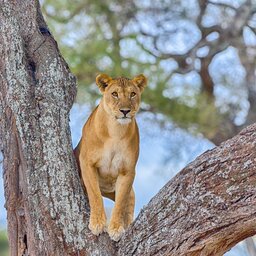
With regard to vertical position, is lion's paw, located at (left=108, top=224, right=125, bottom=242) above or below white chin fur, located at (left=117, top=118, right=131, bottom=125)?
below

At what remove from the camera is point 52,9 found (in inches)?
272

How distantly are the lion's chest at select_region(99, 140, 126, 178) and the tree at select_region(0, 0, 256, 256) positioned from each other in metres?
0.20

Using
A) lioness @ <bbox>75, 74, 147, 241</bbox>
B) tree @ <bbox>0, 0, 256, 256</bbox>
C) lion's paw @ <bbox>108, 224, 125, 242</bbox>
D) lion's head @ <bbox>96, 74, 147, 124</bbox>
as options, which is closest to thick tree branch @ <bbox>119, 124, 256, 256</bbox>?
tree @ <bbox>0, 0, 256, 256</bbox>

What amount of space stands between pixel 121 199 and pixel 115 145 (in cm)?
24

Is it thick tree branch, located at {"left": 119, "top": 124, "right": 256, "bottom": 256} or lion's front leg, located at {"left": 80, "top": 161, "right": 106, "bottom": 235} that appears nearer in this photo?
thick tree branch, located at {"left": 119, "top": 124, "right": 256, "bottom": 256}

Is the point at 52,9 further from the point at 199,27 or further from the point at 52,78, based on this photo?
the point at 52,78

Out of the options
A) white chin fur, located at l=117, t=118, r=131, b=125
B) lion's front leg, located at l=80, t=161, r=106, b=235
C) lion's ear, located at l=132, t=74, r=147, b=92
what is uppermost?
lion's ear, located at l=132, t=74, r=147, b=92

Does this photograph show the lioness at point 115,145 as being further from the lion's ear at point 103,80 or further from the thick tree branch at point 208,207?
the thick tree branch at point 208,207

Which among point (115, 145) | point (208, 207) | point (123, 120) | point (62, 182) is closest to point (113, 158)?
point (115, 145)

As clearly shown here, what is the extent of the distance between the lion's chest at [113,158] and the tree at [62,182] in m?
0.20

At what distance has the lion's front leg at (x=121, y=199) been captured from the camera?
10.8ft

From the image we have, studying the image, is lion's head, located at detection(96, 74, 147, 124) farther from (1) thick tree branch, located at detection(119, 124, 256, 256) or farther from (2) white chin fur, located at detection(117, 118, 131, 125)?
(1) thick tree branch, located at detection(119, 124, 256, 256)

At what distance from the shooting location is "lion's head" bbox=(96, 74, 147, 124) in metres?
3.38

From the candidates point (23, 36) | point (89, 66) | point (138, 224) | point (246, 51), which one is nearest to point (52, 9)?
point (89, 66)
